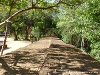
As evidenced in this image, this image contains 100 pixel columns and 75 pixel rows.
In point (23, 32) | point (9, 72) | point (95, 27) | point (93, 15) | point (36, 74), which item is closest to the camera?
point (36, 74)

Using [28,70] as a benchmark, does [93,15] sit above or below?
above

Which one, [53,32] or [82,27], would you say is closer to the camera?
[82,27]

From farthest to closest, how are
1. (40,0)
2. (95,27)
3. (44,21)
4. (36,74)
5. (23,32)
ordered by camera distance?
(23,32)
(44,21)
(40,0)
(95,27)
(36,74)

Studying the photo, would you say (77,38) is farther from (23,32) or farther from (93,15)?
(93,15)

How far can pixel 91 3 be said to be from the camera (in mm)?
5516

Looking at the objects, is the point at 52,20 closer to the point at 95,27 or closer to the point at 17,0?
the point at 17,0

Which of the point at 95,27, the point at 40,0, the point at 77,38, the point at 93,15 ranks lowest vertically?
the point at 77,38

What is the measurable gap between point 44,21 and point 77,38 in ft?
27.2

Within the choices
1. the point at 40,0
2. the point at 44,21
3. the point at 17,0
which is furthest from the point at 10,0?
the point at 44,21

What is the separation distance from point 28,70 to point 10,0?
21.0ft

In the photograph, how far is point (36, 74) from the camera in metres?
4.06

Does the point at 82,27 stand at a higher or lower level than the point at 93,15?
lower

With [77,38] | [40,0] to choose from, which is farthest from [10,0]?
[77,38]

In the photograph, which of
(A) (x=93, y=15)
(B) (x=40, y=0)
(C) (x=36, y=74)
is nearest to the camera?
(C) (x=36, y=74)
